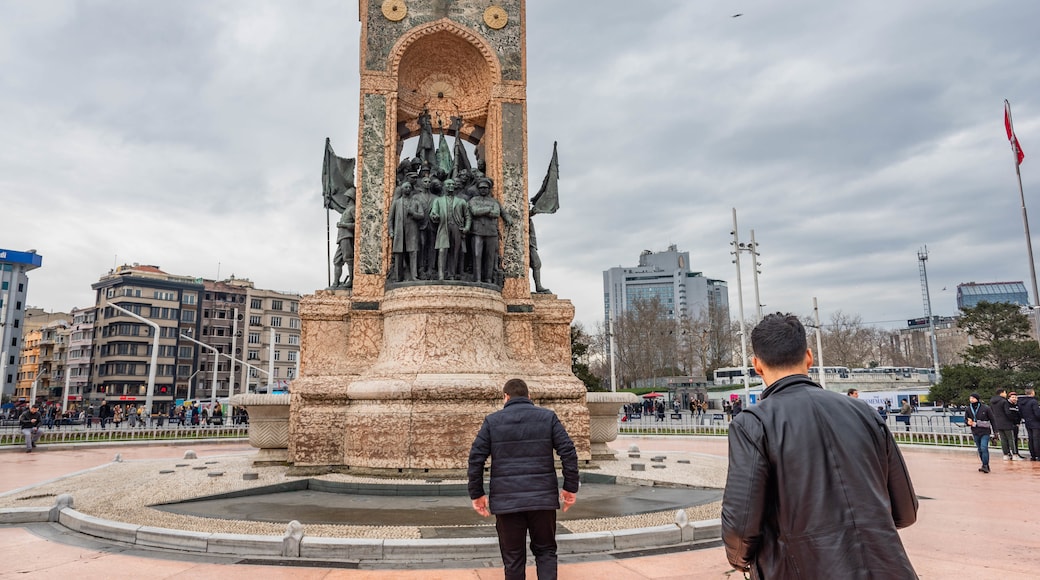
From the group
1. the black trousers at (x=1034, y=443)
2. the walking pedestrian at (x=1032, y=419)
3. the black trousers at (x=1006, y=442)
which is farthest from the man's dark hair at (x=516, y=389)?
the black trousers at (x=1034, y=443)

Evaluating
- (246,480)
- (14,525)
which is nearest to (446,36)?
(246,480)

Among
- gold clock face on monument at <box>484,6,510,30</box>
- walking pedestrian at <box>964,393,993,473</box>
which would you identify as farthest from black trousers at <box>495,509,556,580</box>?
gold clock face on monument at <box>484,6,510,30</box>

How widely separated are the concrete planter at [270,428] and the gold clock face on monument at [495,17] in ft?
26.9

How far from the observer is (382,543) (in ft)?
17.8

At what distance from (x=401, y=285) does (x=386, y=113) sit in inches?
142

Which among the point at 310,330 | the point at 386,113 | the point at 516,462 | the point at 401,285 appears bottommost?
the point at 516,462

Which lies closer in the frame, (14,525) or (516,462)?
(516,462)

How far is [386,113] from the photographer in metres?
12.6

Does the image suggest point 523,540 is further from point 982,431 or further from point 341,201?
point 982,431

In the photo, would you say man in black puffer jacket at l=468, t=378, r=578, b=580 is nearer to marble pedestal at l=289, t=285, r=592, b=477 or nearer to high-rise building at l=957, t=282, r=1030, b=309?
marble pedestal at l=289, t=285, r=592, b=477

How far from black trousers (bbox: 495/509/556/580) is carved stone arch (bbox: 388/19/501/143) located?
10360mm

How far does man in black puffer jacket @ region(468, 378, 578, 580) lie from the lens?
13.9 feet

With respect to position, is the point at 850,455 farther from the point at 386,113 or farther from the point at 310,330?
the point at 386,113

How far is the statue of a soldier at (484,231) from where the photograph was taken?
1149 cm
